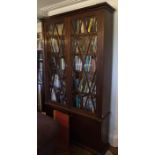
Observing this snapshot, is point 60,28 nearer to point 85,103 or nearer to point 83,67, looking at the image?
point 83,67

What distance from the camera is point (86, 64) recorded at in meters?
2.27

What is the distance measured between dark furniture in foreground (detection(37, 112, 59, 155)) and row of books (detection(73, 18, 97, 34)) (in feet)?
4.26

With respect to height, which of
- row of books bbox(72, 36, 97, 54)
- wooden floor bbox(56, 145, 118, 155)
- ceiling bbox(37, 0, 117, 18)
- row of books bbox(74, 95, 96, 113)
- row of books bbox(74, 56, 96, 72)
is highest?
ceiling bbox(37, 0, 117, 18)

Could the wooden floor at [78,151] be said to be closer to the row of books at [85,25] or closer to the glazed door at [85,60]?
the glazed door at [85,60]

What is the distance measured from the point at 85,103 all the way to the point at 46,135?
32.3 inches

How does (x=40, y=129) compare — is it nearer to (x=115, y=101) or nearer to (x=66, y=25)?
(x=115, y=101)

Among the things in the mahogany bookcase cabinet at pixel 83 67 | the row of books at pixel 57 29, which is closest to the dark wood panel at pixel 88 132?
the mahogany bookcase cabinet at pixel 83 67

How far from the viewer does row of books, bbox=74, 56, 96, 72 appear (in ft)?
7.20

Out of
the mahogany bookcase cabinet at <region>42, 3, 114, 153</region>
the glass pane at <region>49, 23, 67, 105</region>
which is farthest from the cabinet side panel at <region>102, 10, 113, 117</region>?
the glass pane at <region>49, 23, 67, 105</region>

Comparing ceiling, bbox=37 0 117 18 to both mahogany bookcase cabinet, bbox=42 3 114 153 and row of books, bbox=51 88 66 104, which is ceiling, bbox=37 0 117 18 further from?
row of books, bbox=51 88 66 104
